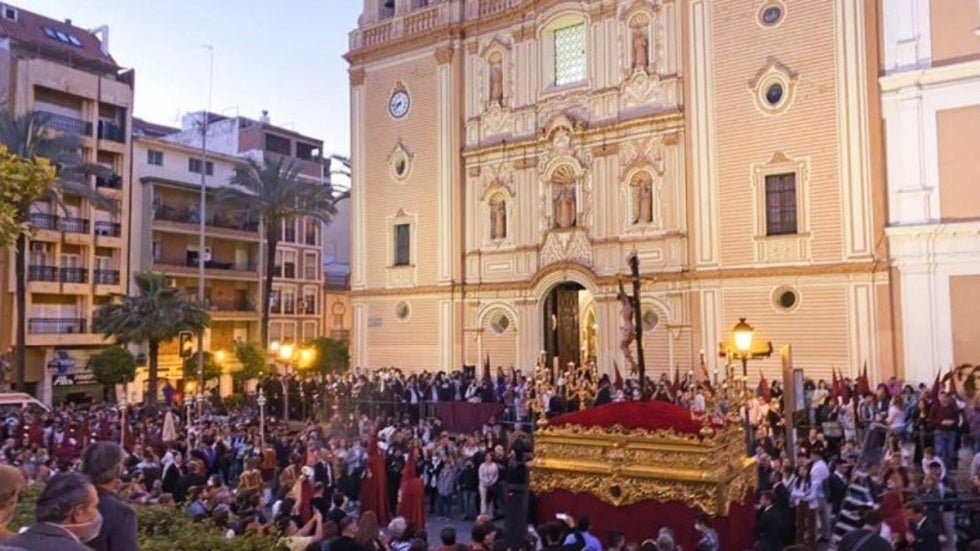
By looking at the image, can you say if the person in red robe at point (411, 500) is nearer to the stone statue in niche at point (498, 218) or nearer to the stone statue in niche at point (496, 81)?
the stone statue in niche at point (498, 218)

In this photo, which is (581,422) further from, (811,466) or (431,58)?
(431,58)

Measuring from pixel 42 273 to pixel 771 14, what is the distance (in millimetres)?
31902

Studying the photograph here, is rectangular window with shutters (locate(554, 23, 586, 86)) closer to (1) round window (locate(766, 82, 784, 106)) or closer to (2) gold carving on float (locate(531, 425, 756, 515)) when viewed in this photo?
(1) round window (locate(766, 82, 784, 106))

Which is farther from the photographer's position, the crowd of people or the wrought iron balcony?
the wrought iron balcony

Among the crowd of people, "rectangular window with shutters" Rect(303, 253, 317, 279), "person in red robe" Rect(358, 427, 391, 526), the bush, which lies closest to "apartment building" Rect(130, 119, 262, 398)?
"rectangular window with shutters" Rect(303, 253, 317, 279)

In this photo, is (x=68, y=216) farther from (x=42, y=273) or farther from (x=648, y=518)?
(x=648, y=518)

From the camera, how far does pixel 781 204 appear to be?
85.5 feet

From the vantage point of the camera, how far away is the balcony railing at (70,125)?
41.0m

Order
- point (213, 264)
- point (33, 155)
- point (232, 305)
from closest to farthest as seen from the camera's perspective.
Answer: point (33, 155), point (213, 264), point (232, 305)

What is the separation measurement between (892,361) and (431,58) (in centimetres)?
1936

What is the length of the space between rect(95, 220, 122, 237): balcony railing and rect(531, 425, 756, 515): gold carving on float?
118 feet

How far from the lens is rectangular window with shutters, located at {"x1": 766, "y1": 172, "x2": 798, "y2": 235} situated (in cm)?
2589

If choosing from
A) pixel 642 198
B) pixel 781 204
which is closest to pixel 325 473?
pixel 781 204

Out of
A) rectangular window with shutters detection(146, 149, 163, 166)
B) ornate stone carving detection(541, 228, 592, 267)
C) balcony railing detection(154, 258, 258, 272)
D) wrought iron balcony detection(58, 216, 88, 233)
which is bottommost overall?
ornate stone carving detection(541, 228, 592, 267)
